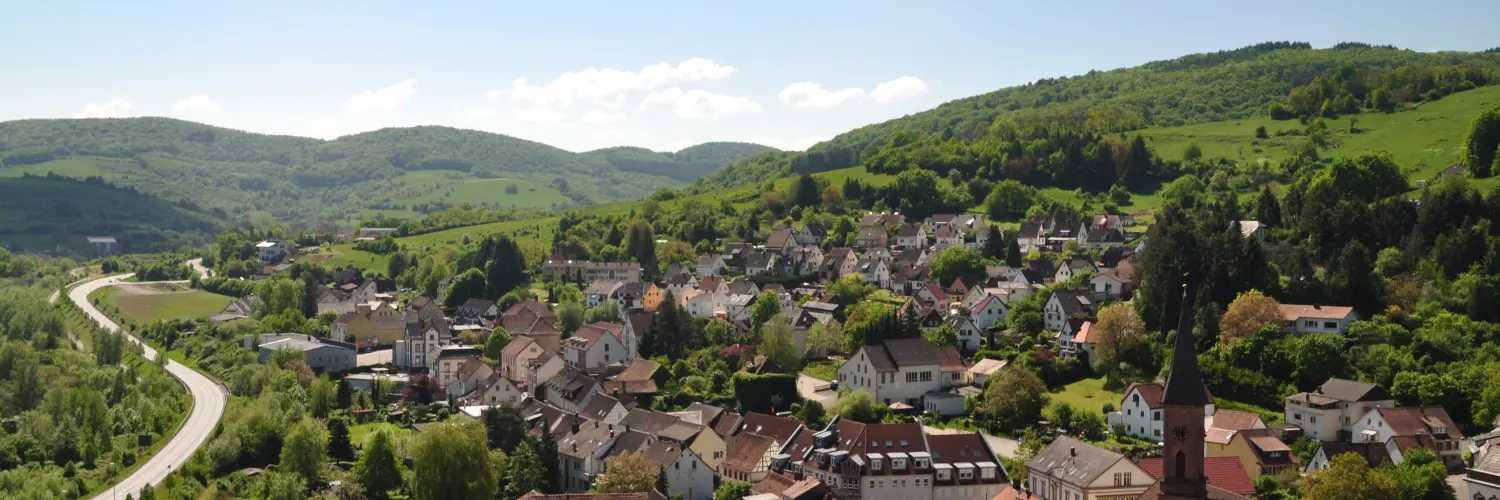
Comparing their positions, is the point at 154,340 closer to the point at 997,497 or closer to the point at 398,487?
the point at 398,487

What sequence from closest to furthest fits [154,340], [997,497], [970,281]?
[997,497]
[970,281]
[154,340]

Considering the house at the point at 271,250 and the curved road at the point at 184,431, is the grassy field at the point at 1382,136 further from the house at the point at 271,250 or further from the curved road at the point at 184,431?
the house at the point at 271,250

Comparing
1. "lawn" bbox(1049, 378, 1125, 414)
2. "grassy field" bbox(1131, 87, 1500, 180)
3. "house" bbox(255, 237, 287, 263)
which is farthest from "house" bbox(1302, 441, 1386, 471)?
"house" bbox(255, 237, 287, 263)

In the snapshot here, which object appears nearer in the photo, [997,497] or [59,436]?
[997,497]

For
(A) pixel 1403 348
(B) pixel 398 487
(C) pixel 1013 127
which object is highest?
(C) pixel 1013 127

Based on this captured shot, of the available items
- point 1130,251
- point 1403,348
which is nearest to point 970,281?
point 1130,251

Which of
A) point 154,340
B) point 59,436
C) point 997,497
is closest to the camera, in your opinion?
point 997,497

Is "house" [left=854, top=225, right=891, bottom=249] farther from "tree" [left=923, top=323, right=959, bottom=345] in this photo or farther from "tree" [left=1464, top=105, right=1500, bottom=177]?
"tree" [left=1464, top=105, right=1500, bottom=177]

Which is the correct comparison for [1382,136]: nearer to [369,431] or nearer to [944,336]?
[944,336]
